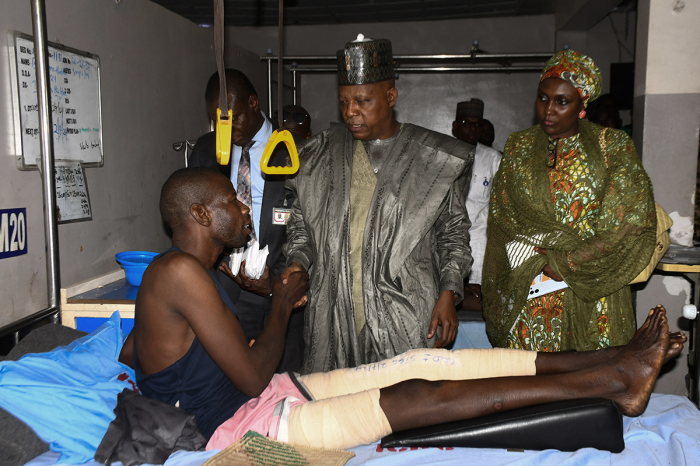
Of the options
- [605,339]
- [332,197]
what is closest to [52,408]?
[332,197]

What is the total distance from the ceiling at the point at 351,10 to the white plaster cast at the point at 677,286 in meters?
3.87

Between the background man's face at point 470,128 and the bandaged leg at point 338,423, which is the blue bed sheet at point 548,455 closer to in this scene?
the bandaged leg at point 338,423

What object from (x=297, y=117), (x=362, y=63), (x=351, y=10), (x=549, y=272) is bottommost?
(x=549, y=272)

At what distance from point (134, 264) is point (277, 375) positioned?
1159 millimetres

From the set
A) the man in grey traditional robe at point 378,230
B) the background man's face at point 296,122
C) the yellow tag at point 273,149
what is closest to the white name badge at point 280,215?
the man in grey traditional robe at point 378,230

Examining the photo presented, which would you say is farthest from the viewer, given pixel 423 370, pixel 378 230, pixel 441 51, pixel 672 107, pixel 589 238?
pixel 441 51

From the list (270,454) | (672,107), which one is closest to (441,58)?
(672,107)

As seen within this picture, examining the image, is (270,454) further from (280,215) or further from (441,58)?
(441,58)

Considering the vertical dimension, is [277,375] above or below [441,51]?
below

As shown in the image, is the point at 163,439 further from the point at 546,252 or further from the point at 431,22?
the point at 431,22

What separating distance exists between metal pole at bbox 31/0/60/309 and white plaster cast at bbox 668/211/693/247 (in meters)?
3.24

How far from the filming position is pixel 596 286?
1964mm

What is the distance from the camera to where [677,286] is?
10.2ft

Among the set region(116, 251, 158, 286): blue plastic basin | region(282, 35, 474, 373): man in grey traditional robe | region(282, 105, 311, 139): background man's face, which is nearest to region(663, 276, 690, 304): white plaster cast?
region(282, 35, 474, 373): man in grey traditional robe
